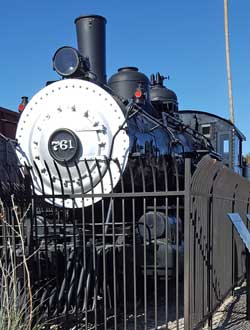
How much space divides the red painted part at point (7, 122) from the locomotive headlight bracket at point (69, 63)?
3.51 meters

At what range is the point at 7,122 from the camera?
9.08m

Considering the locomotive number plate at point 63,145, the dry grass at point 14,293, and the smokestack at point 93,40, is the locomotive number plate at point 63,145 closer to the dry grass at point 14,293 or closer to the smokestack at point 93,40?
the dry grass at point 14,293

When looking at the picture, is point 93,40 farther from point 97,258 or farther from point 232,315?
point 232,315

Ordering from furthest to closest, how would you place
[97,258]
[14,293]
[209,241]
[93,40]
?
[93,40]
[209,241]
[97,258]
[14,293]

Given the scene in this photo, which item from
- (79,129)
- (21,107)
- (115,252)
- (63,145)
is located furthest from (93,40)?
(115,252)

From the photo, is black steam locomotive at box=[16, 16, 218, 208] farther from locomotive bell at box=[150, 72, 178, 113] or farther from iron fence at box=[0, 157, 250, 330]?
locomotive bell at box=[150, 72, 178, 113]

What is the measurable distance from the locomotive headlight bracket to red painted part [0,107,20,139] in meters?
3.51

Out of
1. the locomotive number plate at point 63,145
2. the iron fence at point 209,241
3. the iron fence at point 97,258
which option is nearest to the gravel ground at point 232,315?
the iron fence at point 209,241

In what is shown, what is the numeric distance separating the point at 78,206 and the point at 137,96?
1856 millimetres

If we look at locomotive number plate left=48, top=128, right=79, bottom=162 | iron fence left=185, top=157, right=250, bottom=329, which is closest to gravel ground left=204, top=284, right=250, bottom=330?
iron fence left=185, top=157, right=250, bottom=329

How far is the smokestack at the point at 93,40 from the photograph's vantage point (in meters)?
6.50

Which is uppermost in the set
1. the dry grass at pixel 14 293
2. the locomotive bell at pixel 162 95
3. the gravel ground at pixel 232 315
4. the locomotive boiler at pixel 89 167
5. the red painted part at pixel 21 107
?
the locomotive bell at pixel 162 95

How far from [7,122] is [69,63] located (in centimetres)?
393

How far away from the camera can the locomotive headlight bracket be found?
5516 mm
